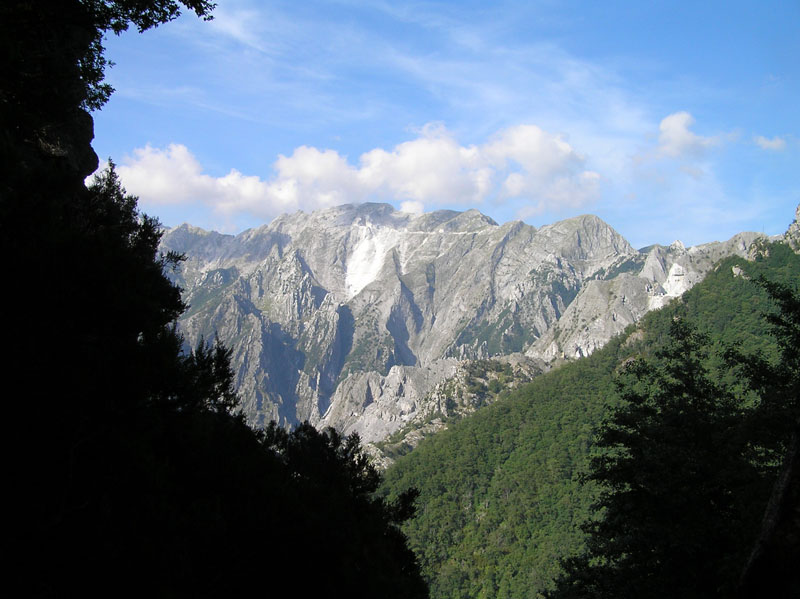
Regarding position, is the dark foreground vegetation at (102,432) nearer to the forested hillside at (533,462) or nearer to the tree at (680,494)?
the tree at (680,494)

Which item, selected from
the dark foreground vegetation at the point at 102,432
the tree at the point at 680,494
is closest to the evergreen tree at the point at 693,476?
the tree at the point at 680,494

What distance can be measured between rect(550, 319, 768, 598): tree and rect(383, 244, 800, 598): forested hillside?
80.3 metres

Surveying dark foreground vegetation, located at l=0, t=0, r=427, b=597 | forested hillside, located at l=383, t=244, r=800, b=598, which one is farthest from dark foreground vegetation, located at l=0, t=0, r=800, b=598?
forested hillside, located at l=383, t=244, r=800, b=598

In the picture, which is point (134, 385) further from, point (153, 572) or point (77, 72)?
point (77, 72)

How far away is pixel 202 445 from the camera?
15789 mm

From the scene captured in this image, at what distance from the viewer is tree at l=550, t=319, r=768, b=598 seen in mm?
14086

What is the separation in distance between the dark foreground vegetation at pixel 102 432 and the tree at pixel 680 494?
861 centimetres

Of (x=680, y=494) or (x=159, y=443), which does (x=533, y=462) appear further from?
(x=159, y=443)

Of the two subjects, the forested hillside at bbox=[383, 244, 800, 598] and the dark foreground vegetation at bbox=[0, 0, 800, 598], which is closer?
the dark foreground vegetation at bbox=[0, 0, 800, 598]

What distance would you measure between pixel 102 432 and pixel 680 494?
16.0 metres

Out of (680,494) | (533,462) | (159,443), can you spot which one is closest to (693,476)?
(680,494)

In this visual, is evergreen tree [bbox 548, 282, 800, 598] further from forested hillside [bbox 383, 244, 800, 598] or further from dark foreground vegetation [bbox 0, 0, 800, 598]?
forested hillside [bbox 383, 244, 800, 598]

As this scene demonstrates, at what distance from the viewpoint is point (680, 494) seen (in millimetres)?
15070

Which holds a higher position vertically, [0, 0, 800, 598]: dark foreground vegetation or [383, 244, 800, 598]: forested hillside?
[0, 0, 800, 598]: dark foreground vegetation
